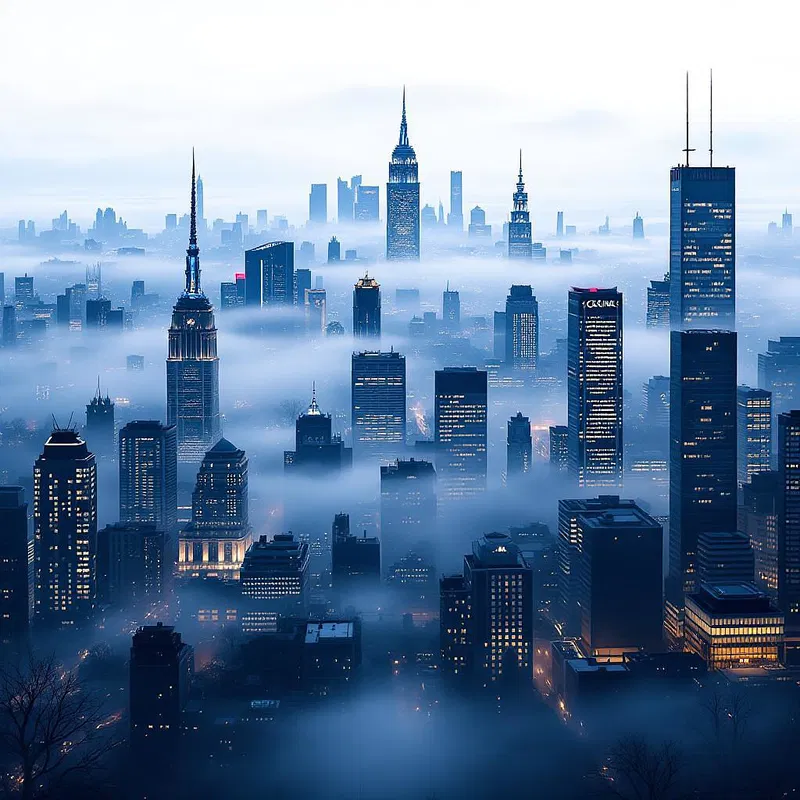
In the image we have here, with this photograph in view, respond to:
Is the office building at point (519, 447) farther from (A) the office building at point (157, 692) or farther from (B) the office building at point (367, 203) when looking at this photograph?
(A) the office building at point (157, 692)

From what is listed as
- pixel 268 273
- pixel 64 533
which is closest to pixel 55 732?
pixel 64 533

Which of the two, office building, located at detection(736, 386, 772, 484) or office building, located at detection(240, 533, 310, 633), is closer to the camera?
office building, located at detection(240, 533, 310, 633)

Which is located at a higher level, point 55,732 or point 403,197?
point 403,197

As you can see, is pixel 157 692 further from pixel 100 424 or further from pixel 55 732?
pixel 100 424

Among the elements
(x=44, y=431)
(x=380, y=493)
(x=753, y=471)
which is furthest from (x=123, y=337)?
(x=753, y=471)

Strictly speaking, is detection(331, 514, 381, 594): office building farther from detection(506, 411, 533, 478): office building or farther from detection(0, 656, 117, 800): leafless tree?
detection(506, 411, 533, 478): office building

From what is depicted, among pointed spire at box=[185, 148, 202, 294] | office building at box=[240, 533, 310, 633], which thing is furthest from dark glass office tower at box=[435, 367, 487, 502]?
office building at box=[240, 533, 310, 633]
